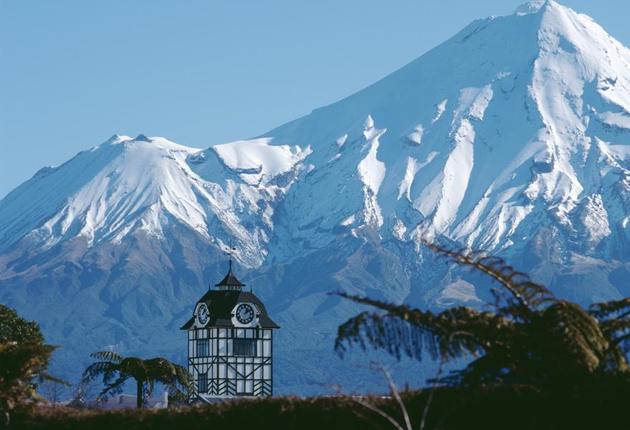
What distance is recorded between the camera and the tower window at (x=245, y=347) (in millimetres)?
115312

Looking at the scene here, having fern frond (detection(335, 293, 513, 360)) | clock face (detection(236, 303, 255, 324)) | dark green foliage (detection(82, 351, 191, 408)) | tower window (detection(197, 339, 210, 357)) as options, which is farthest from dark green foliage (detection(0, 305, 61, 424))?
tower window (detection(197, 339, 210, 357))

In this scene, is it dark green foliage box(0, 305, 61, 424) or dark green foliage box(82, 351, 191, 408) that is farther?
dark green foliage box(82, 351, 191, 408)

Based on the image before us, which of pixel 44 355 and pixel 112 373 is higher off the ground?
pixel 112 373

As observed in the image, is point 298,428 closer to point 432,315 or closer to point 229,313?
point 432,315

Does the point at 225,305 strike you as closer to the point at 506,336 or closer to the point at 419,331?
the point at 419,331

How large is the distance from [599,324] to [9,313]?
162 feet

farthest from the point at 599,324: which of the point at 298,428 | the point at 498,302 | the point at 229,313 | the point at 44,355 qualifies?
the point at 229,313

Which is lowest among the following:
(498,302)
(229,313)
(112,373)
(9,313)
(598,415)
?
(598,415)

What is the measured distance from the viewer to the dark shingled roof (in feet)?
374

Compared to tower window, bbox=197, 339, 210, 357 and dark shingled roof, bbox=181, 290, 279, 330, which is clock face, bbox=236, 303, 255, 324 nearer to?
dark shingled roof, bbox=181, 290, 279, 330

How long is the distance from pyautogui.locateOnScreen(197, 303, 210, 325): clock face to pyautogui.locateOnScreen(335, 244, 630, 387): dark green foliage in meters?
87.3

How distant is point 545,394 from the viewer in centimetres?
2733

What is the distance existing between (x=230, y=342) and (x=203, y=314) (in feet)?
8.05

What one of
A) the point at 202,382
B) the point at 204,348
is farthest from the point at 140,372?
the point at 202,382
